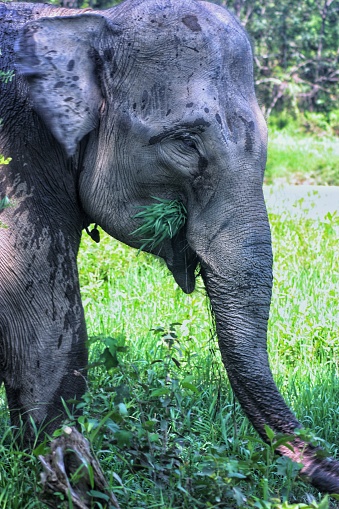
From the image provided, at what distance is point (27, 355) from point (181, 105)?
108cm

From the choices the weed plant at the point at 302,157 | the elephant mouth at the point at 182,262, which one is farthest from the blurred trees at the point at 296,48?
the elephant mouth at the point at 182,262

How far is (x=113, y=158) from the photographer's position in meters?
3.34

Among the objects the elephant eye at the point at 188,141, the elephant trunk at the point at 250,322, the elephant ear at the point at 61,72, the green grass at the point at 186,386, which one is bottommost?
the green grass at the point at 186,386

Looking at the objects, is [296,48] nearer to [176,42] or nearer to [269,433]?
[176,42]

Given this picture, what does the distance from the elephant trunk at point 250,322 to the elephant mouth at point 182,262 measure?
24 cm

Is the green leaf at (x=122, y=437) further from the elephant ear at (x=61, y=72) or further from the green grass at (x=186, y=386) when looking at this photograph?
the elephant ear at (x=61, y=72)

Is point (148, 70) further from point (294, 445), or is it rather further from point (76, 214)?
point (294, 445)

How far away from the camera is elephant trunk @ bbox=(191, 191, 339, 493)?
→ 297 cm

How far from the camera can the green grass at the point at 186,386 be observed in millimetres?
2816

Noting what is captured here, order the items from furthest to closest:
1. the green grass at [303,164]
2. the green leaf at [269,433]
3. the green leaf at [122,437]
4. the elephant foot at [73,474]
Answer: the green grass at [303,164] < the green leaf at [269,433] < the green leaf at [122,437] < the elephant foot at [73,474]

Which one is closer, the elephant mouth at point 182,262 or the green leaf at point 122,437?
the green leaf at point 122,437

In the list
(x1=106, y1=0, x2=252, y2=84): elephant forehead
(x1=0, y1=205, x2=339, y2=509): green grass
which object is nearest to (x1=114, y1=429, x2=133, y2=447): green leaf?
(x1=0, y1=205, x2=339, y2=509): green grass

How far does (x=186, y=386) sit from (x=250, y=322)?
1.03ft

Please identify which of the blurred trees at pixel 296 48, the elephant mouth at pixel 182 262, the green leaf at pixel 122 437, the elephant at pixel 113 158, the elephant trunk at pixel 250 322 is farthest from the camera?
the blurred trees at pixel 296 48
